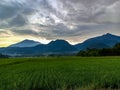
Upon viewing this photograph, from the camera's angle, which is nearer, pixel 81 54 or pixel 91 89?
pixel 91 89

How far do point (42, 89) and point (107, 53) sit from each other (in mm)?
112672

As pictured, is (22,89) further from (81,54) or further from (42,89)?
(81,54)

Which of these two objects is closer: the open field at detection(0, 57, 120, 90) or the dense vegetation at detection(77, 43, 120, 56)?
the open field at detection(0, 57, 120, 90)

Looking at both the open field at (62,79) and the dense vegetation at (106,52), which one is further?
the dense vegetation at (106,52)

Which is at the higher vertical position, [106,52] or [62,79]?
[106,52]

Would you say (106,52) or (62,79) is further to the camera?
(106,52)

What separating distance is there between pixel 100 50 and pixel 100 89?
376ft

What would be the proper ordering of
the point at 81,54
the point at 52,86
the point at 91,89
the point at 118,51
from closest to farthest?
the point at 91,89 < the point at 52,86 < the point at 118,51 < the point at 81,54

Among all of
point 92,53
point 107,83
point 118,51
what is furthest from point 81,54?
point 107,83

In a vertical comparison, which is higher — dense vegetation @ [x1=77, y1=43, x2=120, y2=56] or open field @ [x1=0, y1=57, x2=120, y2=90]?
dense vegetation @ [x1=77, y1=43, x2=120, y2=56]

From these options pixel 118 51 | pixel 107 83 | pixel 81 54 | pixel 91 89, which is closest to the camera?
pixel 91 89

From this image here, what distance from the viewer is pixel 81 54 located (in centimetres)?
14188

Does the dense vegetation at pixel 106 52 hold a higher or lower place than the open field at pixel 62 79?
higher

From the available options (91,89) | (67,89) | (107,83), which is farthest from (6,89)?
(107,83)
